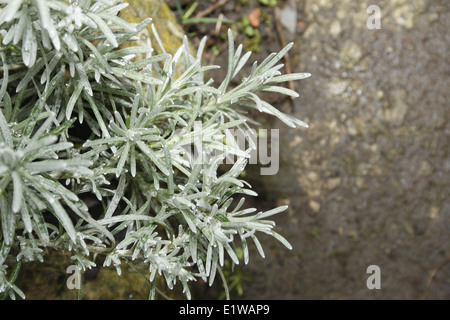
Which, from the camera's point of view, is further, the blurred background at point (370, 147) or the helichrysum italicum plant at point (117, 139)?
the blurred background at point (370, 147)

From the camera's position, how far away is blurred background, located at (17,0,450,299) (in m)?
2.80

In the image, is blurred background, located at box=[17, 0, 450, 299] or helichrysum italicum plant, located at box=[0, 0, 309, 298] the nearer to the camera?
helichrysum italicum plant, located at box=[0, 0, 309, 298]

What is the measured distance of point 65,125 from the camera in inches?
49.9

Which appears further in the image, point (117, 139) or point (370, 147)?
point (370, 147)

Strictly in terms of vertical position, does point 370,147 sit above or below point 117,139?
above

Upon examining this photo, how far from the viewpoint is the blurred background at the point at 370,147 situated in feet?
9.18

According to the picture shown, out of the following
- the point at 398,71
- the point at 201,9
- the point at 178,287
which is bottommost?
the point at 178,287

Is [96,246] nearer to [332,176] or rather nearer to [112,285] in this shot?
[112,285]

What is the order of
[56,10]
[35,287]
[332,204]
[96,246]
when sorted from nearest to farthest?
[56,10] → [96,246] → [35,287] → [332,204]

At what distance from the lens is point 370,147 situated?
2844mm

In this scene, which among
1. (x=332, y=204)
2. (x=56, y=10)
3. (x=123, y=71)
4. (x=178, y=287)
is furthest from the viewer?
(x=332, y=204)

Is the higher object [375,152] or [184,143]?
[375,152]

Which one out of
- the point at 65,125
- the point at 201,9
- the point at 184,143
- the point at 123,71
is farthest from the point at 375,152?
the point at 65,125

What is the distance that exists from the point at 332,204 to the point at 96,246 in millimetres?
1765
